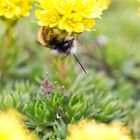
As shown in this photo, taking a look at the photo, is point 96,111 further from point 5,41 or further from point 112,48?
point 112,48

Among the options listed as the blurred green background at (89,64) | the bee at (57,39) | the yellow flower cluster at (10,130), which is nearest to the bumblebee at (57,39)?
the bee at (57,39)

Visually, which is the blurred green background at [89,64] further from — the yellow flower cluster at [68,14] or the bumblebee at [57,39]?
the yellow flower cluster at [68,14]

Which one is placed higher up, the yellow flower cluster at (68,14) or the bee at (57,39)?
the yellow flower cluster at (68,14)

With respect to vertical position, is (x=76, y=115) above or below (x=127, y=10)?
above

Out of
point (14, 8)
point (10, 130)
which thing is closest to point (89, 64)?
point (14, 8)

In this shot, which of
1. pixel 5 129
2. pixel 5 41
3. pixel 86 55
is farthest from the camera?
pixel 86 55

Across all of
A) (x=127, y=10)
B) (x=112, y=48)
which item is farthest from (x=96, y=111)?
(x=127, y=10)

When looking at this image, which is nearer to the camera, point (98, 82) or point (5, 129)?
point (5, 129)
